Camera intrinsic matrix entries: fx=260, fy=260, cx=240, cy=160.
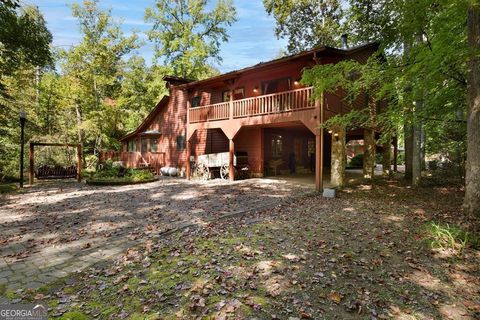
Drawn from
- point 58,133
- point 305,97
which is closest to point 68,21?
point 58,133

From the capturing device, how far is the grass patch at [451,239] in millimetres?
4730

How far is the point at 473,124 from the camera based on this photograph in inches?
245

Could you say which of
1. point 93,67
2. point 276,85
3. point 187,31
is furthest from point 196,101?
point 187,31

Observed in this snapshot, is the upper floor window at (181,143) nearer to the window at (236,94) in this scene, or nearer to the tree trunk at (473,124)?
the window at (236,94)

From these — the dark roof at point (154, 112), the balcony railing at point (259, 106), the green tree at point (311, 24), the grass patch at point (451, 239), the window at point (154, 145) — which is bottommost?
the grass patch at point (451, 239)

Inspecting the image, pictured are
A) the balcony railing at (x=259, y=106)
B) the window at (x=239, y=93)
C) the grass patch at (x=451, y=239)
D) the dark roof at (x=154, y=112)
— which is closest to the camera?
the grass patch at (x=451, y=239)

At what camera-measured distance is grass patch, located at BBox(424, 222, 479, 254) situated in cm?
473

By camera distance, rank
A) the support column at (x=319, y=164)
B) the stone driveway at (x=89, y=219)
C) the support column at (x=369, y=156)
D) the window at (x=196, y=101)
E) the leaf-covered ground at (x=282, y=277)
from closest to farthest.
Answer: the leaf-covered ground at (x=282, y=277), the stone driveway at (x=89, y=219), the support column at (x=319, y=164), the support column at (x=369, y=156), the window at (x=196, y=101)

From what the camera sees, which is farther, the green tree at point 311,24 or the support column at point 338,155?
the green tree at point 311,24

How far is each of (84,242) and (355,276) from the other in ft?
16.9

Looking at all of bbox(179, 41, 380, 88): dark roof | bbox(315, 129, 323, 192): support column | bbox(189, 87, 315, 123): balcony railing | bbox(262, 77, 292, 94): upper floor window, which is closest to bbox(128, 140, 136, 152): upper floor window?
bbox(189, 87, 315, 123): balcony railing

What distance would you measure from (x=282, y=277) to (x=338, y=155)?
8.50m

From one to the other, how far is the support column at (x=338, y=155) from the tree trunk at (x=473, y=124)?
15.8 ft

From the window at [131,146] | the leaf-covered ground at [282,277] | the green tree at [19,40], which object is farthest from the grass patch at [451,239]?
the window at [131,146]
